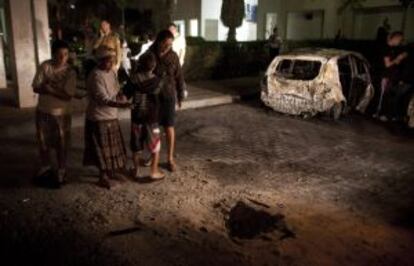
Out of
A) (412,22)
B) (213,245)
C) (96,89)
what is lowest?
(213,245)

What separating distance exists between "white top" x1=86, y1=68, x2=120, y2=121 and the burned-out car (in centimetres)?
537

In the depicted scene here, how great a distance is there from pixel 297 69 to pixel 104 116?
615 cm

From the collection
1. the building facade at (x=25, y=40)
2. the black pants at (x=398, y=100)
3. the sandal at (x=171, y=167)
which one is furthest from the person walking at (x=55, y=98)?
the black pants at (x=398, y=100)

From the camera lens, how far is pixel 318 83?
911cm

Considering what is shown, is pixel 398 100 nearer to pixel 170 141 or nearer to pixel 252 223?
pixel 170 141

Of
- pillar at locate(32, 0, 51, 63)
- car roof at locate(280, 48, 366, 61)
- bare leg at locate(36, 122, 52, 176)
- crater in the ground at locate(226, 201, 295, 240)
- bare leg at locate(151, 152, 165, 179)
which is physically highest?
pillar at locate(32, 0, 51, 63)

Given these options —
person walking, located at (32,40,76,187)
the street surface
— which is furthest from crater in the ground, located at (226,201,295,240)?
person walking, located at (32,40,76,187)

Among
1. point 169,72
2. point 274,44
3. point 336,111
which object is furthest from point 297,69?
point 274,44

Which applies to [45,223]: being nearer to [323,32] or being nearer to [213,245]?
[213,245]

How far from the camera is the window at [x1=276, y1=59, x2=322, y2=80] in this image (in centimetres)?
969

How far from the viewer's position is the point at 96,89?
482 cm

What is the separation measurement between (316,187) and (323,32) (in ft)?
61.1

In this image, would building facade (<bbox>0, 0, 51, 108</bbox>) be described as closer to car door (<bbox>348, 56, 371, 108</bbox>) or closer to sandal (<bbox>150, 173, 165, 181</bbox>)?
sandal (<bbox>150, 173, 165, 181</bbox>)

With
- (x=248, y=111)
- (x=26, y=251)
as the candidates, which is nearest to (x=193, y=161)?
(x=26, y=251)
